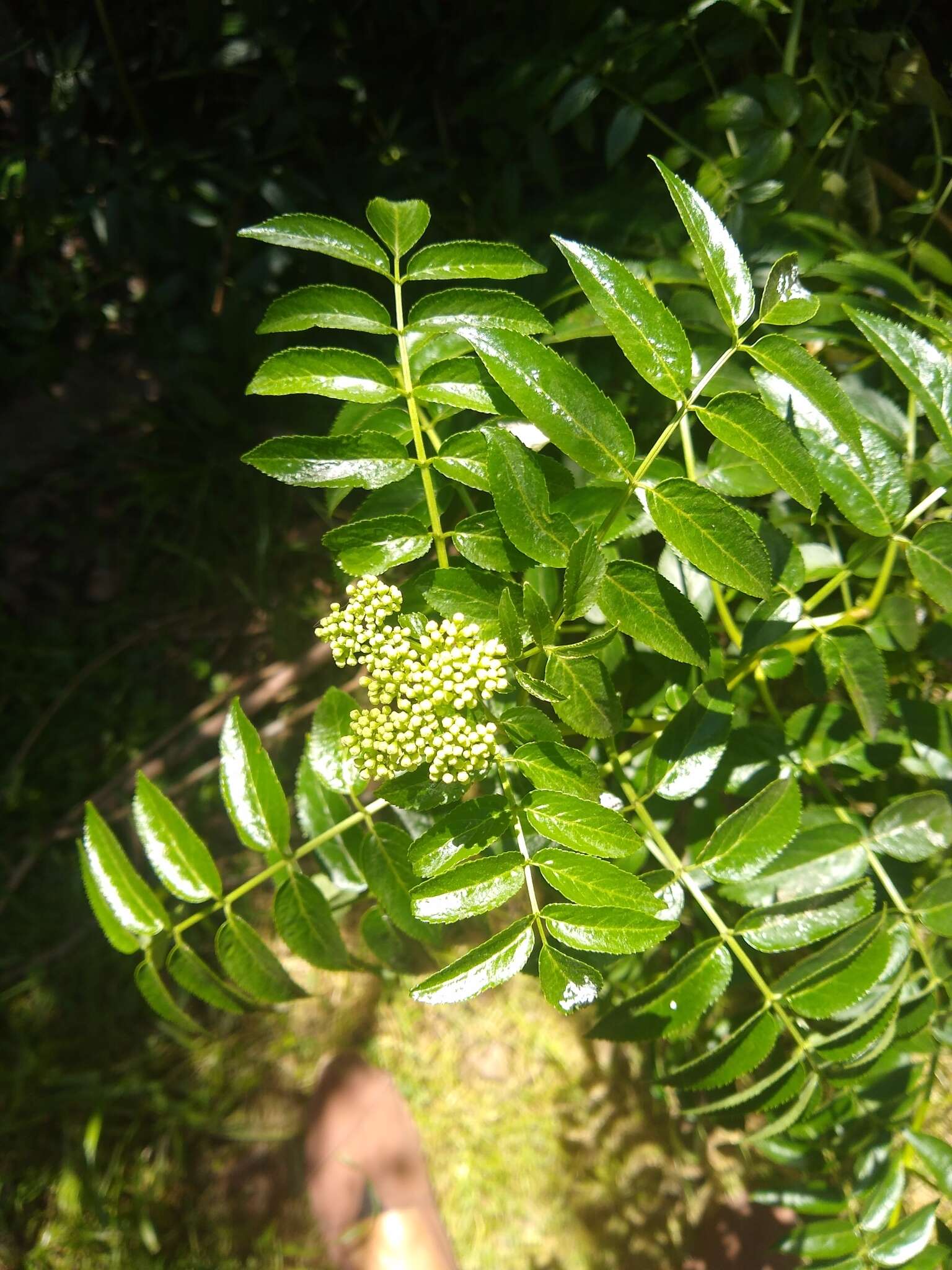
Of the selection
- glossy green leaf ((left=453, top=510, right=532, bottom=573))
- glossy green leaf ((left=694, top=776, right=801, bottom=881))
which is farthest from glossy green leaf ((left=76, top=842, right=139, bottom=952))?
glossy green leaf ((left=694, top=776, right=801, bottom=881))

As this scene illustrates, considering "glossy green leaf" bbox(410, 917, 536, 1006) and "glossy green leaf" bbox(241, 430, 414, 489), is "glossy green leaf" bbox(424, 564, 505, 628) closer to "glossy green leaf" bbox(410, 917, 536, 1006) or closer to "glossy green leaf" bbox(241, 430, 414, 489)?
"glossy green leaf" bbox(241, 430, 414, 489)

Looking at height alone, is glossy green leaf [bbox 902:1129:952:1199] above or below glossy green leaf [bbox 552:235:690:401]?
below

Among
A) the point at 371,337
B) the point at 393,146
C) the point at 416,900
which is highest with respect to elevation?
the point at 393,146

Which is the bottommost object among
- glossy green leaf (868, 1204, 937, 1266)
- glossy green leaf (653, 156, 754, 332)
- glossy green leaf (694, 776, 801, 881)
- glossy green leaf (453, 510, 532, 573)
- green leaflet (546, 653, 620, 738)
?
glossy green leaf (868, 1204, 937, 1266)

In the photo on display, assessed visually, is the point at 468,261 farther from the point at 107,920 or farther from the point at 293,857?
the point at 107,920

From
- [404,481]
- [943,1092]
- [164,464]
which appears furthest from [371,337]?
[943,1092]

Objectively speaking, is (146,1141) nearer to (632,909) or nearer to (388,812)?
(388,812)

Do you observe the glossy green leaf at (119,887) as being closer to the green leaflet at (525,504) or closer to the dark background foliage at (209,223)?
the green leaflet at (525,504)
